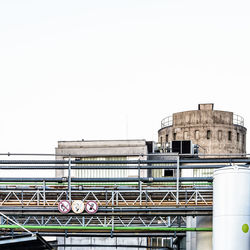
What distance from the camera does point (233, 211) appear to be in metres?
23.5

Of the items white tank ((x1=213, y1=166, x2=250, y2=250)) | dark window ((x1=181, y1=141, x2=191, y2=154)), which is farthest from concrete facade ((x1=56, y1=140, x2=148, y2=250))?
white tank ((x1=213, y1=166, x2=250, y2=250))

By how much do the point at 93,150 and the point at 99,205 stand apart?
27433 mm

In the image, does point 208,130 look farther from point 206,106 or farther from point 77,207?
point 77,207

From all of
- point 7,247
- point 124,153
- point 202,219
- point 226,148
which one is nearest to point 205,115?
point 226,148

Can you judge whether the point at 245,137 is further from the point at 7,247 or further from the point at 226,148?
the point at 7,247

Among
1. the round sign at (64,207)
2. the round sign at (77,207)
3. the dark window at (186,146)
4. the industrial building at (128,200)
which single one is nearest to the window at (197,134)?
the industrial building at (128,200)

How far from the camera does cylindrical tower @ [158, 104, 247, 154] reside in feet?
258

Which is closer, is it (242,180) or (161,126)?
(242,180)

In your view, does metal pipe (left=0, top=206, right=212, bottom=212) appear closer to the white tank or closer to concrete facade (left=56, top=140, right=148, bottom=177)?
the white tank

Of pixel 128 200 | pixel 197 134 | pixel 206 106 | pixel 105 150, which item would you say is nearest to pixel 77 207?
pixel 128 200

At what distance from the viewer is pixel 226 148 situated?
79125 millimetres

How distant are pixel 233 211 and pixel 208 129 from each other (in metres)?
55.9

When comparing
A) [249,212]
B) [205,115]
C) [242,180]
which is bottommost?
[249,212]

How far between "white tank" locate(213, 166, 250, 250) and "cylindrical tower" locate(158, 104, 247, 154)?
5439 cm
